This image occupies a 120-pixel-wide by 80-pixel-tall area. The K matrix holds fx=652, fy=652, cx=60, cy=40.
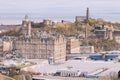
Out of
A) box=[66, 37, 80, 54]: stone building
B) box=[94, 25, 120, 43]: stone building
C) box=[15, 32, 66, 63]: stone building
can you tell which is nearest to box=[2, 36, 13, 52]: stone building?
box=[15, 32, 66, 63]: stone building

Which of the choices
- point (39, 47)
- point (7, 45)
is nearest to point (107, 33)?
point (7, 45)

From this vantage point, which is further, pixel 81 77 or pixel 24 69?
pixel 24 69

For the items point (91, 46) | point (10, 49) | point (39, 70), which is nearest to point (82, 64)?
point (39, 70)

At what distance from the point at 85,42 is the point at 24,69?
16.0 meters

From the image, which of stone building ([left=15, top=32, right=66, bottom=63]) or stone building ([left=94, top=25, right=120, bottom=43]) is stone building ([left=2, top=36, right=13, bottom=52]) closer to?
stone building ([left=15, top=32, right=66, bottom=63])

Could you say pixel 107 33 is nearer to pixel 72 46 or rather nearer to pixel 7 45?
pixel 72 46

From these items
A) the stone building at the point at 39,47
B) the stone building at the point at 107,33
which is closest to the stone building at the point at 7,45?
the stone building at the point at 39,47

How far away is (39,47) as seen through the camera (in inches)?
1298

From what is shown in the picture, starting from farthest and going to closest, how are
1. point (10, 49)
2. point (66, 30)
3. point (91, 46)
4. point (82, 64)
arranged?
point (66, 30) → point (91, 46) → point (10, 49) → point (82, 64)

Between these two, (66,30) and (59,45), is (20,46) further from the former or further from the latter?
(66,30)

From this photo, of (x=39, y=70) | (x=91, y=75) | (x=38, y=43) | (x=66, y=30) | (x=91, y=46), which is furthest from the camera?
(x=66, y=30)

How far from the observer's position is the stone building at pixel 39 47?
3281cm

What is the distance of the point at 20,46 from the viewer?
109 feet

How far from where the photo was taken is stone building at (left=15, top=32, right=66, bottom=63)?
32.8 meters
